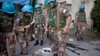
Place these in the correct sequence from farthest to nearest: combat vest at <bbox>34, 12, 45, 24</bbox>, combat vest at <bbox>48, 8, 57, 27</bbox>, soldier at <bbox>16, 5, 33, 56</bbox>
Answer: combat vest at <bbox>34, 12, 45, 24</bbox> → soldier at <bbox>16, 5, 33, 56</bbox> → combat vest at <bbox>48, 8, 57, 27</bbox>

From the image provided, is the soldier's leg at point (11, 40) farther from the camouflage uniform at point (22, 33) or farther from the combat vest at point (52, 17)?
the combat vest at point (52, 17)

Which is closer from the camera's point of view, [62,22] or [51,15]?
[62,22]

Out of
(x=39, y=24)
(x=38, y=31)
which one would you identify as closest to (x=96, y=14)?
(x=39, y=24)

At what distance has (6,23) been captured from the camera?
23.1 feet

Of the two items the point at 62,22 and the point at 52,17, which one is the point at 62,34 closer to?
the point at 62,22

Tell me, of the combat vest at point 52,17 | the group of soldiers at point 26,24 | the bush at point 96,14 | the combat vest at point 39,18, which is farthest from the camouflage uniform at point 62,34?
the bush at point 96,14

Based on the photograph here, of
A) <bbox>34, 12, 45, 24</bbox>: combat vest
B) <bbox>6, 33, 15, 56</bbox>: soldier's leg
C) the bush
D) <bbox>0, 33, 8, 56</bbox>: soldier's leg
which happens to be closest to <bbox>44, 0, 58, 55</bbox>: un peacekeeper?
<bbox>6, 33, 15, 56</bbox>: soldier's leg

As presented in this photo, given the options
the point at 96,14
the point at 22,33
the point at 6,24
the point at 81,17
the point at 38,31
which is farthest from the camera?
the point at 96,14

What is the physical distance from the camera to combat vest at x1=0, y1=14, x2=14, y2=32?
23.0 feet

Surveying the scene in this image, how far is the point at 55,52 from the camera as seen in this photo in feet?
27.8

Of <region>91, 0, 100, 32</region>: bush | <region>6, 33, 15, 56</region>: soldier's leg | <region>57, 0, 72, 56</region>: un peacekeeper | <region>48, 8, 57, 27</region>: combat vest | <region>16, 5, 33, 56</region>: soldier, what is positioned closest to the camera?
<region>6, 33, 15, 56</region>: soldier's leg

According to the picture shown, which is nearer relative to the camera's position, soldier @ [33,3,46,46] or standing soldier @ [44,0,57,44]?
standing soldier @ [44,0,57,44]

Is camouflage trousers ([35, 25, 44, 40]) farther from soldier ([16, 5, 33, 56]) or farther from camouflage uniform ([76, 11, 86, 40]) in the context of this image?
camouflage uniform ([76, 11, 86, 40])

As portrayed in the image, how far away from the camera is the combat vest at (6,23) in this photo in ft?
23.0
